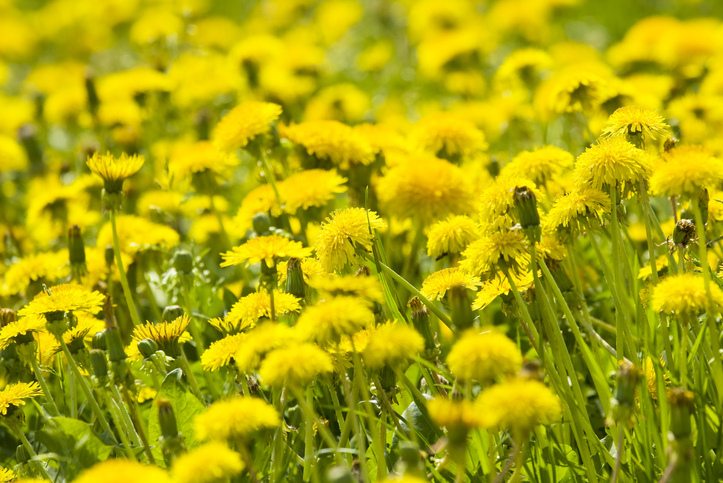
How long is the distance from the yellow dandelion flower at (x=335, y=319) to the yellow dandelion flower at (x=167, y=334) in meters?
0.57

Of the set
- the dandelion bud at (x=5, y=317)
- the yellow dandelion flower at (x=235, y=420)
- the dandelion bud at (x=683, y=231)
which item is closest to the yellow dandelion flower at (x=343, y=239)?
the yellow dandelion flower at (x=235, y=420)

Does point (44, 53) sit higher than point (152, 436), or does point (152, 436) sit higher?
point (44, 53)

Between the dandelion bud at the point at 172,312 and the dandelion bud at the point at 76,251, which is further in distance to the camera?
the dandelion bud at the point at 76,251

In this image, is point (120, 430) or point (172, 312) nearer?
point (120, 430)

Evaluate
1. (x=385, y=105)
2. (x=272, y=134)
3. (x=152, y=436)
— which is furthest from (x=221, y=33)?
(x=152, y=436)

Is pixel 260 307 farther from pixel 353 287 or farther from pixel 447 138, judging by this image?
pixel 447 138

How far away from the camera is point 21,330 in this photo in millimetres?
1720

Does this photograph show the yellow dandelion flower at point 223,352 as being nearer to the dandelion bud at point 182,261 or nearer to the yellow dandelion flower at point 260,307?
the yellow dandelion flower at point 260,307

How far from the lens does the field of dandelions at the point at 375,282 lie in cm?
138

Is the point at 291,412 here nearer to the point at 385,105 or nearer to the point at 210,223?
the point at 210,223

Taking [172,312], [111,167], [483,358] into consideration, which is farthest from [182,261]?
[483,358]

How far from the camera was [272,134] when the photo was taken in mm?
2422

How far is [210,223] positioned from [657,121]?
1815 millimetres

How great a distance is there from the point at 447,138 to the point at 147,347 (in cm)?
139
